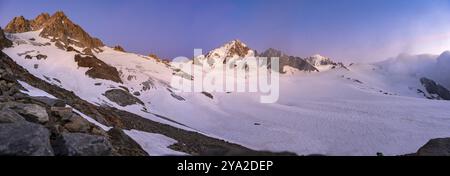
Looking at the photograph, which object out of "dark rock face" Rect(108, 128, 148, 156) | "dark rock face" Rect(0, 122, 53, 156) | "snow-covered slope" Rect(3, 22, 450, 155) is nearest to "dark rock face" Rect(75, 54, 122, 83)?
"snow-covered slope" Rect(3, 22, 450, 155)

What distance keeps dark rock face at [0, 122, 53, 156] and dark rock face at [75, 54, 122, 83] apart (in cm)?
5973

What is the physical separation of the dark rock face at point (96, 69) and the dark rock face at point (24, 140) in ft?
196

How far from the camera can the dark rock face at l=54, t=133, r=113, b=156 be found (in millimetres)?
12113

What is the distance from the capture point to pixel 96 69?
72.7 m

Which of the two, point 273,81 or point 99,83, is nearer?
point 99,83

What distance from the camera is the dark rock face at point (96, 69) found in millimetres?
71000

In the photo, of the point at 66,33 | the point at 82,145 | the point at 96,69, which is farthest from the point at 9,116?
the point at 66,33

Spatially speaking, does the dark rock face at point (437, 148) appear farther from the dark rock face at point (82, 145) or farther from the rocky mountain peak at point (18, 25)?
the rocky mountain peak at point (18, 25)

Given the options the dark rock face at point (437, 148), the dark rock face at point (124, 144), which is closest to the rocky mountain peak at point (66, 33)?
the dark rock face at point (124, 144)
